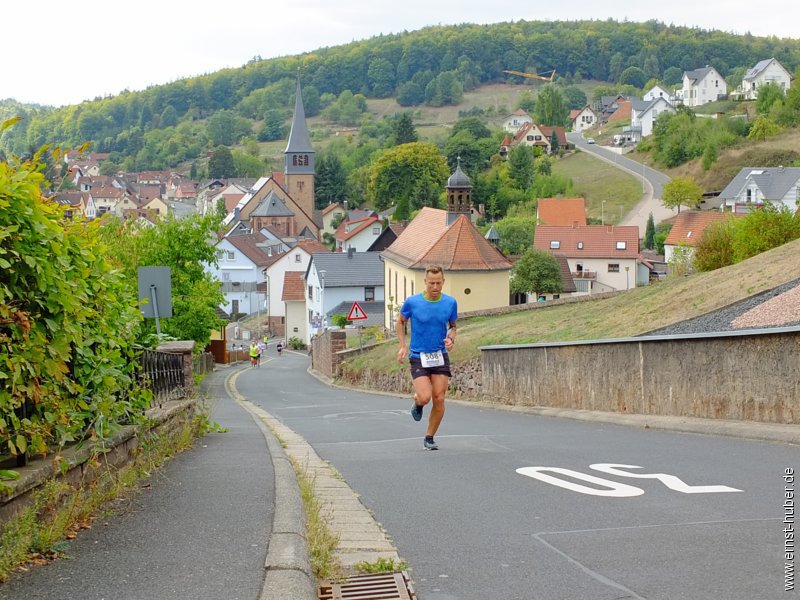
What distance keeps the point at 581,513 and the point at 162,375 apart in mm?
6193

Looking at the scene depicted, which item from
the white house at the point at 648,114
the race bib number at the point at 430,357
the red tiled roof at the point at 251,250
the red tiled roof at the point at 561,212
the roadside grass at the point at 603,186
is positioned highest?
the white house at the point at 648,114

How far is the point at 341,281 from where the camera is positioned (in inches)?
3127

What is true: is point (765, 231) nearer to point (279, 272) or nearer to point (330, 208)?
point (279, 272)

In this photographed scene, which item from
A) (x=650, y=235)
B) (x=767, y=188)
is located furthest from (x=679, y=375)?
(x=650, y=235)

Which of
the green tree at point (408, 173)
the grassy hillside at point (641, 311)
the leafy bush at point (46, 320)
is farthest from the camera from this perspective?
the green tree at point (408, 173)

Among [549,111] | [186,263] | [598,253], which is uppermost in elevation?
[549,111]

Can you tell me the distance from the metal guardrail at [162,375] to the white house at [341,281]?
63936 millimetres

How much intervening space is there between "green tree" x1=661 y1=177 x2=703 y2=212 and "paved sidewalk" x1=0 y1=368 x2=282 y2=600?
103 meters

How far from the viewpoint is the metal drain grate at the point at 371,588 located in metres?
5.49

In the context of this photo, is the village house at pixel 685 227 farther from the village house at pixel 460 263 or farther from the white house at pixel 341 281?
the village house at pixel 460 263

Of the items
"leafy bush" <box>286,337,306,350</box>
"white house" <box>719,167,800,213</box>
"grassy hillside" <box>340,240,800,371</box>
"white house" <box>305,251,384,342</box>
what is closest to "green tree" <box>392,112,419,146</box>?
"white house" <box>719,167,800,213</box>

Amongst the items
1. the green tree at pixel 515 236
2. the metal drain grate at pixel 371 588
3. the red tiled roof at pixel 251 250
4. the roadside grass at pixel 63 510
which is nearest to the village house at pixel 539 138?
the red tiled roof at pixel 251 250

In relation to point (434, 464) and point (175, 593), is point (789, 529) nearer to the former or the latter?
point (175, 593)

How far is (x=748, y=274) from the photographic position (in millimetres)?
25156
